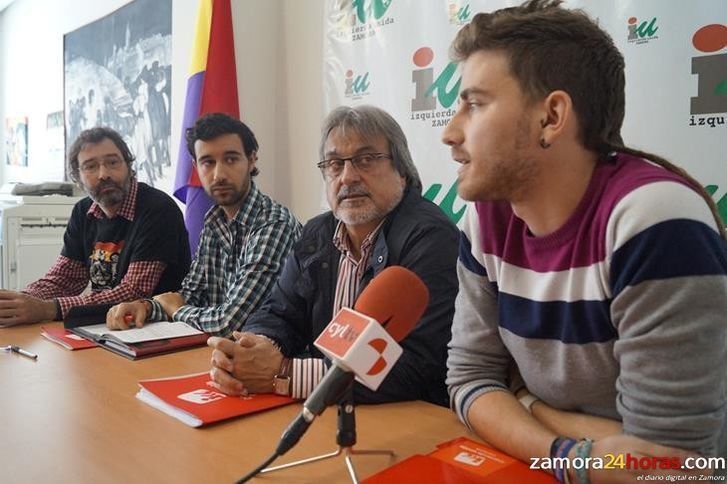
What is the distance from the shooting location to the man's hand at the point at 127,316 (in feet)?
5.61

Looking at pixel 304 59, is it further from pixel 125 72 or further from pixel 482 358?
pixel 482 358

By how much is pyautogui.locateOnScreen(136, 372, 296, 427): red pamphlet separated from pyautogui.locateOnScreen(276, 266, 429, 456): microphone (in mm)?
356

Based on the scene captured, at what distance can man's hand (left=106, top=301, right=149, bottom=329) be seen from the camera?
1711mm

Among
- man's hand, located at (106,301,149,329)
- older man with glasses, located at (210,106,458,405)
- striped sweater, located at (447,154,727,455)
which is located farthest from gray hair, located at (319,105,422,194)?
man's hand, located at (106,301,149,329)

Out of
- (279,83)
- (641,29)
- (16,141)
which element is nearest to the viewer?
(641,29)

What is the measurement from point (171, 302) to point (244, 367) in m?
0.90

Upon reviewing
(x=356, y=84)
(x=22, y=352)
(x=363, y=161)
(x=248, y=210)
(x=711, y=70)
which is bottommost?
(x=22, y=352)

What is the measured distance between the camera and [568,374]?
0.88 meters

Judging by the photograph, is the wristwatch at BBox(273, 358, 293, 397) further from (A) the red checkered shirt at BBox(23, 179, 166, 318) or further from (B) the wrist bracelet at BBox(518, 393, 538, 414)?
(A) the red checkered shirt at BBox(23, 179, 166, 318)

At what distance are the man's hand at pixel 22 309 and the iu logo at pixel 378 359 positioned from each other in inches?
62.8

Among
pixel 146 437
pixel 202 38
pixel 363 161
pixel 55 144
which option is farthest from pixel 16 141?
pixel 146 437

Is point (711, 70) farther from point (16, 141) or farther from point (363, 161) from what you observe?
point (16, 141)

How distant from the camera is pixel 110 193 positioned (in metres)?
2.38

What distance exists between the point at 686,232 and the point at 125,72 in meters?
3.84
